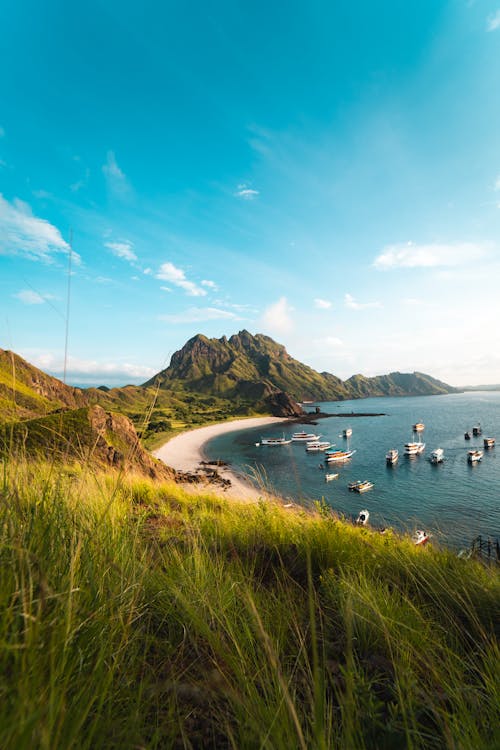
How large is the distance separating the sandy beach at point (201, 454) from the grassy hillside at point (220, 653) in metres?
20.3

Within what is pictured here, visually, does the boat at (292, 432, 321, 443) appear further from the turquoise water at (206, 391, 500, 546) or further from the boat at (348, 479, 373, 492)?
the boat at (348, 479, 373, 492)

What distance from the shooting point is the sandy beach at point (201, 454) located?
40312 mm

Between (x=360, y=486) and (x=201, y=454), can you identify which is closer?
(x=360, y=486)

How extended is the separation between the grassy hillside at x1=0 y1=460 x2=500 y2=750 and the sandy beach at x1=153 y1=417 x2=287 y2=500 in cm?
2034

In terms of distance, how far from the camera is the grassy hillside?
1.08 m

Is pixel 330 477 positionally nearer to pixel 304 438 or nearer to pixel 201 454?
pixel 201 454

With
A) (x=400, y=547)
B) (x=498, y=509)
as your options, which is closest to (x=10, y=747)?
(x=400, y=547)

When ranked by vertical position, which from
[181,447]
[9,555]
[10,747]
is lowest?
[181,447]

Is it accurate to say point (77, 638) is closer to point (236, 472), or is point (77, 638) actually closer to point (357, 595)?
point (357, 595)

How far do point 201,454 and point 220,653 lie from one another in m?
71.4

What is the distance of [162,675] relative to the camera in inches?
67.4

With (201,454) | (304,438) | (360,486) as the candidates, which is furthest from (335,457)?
(304,438)

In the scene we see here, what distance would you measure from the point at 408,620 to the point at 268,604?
3.49 feet

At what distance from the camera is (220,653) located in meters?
1.60
